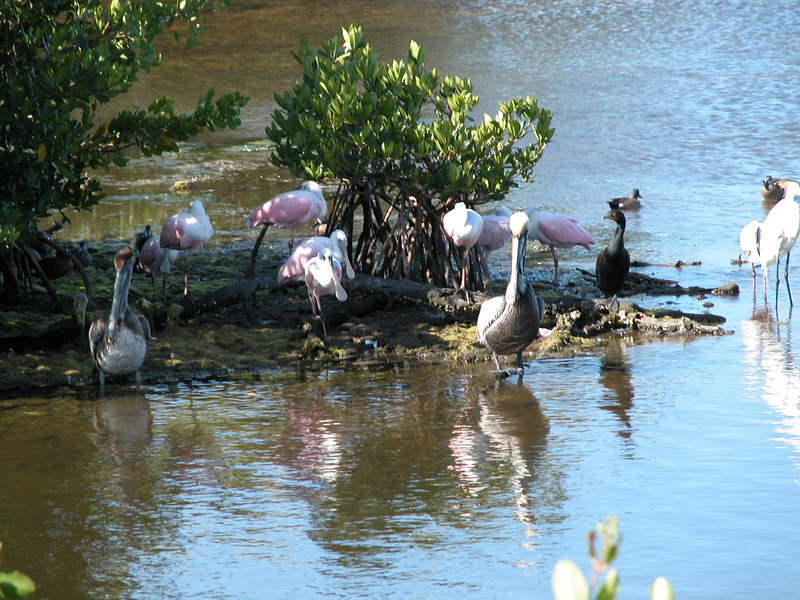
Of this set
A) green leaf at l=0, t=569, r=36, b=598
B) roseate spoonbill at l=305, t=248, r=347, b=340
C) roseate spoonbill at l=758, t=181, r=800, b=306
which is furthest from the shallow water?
green leaf at l=0, t=569, r=36, b=598

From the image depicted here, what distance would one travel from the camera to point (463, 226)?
757cm

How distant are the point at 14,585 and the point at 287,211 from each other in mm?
7128

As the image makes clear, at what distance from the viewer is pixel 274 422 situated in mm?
5770

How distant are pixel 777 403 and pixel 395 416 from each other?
8.31 ft

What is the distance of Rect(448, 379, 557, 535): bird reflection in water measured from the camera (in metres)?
4.63

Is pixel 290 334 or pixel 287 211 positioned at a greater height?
pixel 287 211

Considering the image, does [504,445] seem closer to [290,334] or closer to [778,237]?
[290,334]

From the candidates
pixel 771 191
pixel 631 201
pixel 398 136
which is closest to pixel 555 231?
pixel 398 136

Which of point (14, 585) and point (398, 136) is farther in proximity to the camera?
point (398, 136)

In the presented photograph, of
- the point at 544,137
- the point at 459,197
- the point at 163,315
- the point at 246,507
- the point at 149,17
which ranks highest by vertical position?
the point at 149,17

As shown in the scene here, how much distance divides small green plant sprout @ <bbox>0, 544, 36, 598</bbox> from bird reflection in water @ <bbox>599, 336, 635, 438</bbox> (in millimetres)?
4319

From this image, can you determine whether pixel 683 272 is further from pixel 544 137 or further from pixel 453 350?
pixel 453 350

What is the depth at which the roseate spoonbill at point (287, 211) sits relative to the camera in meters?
→ 8.52

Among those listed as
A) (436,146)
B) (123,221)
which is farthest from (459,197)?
(123,221)
